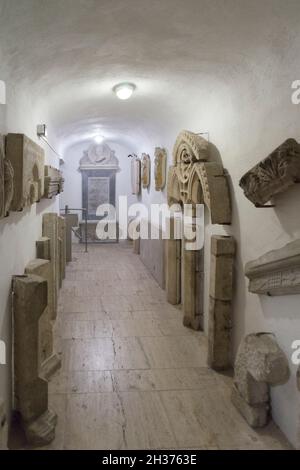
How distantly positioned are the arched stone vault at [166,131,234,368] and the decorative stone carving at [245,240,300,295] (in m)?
0.52

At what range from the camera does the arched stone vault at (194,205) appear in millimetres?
3018

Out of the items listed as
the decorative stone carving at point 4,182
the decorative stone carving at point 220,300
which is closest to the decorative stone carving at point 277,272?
the decorative stone carving at point 220,300

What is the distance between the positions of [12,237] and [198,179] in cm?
182

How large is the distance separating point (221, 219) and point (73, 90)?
73.2 inches

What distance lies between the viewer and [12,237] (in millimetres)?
2301

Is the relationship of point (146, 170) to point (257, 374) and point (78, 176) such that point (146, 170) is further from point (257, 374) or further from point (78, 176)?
point (257, 374)

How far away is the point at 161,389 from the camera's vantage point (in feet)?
8.98

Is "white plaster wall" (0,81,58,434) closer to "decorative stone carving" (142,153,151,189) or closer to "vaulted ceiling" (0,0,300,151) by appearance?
"vaulted ceiling" (0,0,300,151)

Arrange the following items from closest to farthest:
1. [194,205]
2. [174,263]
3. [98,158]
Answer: [194,205]
[174,263]
[98,158]

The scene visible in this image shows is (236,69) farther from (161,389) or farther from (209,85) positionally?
(161,389)

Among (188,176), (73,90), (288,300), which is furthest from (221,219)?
(73,90)

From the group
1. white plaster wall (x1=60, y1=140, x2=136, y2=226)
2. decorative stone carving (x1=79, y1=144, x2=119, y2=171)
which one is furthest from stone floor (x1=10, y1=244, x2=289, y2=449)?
decorative stone carving (x1=79, y1=144, x2=119, y2=171)

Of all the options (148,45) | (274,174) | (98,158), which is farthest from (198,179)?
(98,158)

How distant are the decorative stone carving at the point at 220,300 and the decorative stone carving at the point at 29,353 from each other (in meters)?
1.34
